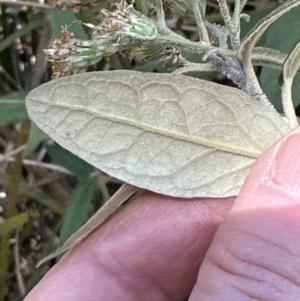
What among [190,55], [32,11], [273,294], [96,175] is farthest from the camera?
[32,11]

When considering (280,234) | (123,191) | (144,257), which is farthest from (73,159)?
(280,234)

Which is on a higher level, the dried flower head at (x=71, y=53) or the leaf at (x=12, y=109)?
the dried flower head at (x=71, y=53)

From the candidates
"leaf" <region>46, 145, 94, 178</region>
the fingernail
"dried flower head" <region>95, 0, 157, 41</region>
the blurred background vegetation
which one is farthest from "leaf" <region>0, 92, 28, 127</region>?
the fingernail

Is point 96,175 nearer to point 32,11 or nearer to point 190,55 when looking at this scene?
point 190,55

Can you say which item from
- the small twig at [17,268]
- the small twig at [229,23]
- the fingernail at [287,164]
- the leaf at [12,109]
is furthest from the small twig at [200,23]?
the small twig at [17,268]

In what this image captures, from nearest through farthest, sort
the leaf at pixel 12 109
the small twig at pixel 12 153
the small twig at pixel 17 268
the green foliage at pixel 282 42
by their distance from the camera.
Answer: the green foliage at pixel 282 42
the leaf at pixel 12 109
the small twig at pixel 12 153
the small twig at pixel 17 268

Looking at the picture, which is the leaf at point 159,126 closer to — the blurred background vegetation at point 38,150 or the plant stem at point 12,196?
the blurred background vegetation at point 38,150
